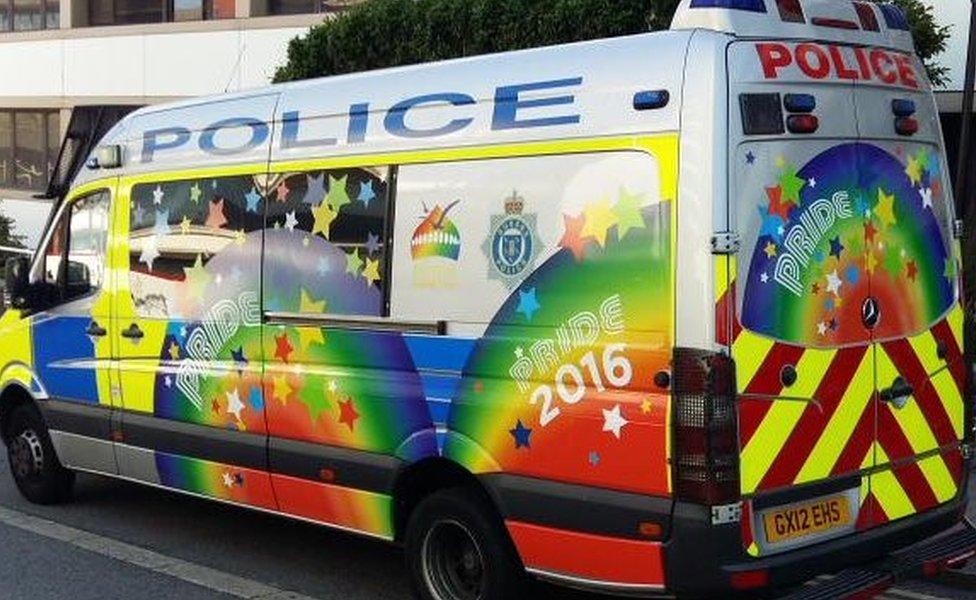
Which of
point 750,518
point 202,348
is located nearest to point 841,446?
point 750,518

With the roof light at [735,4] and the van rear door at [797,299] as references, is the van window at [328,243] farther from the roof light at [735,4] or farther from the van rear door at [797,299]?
the van rear door at [797,299]

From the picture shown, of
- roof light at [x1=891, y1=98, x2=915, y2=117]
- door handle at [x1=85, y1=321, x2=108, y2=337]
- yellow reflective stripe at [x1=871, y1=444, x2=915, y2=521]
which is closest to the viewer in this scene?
yellow reflective stripe at [x1=871, y1=444, x2=915, y2=521]

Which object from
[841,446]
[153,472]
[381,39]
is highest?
[381,39]

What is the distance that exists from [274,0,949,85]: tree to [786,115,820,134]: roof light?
6671 millimetres

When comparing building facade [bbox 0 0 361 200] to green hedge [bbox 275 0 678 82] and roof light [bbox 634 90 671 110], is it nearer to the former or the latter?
green hedge [bbox 275 0 678 82]

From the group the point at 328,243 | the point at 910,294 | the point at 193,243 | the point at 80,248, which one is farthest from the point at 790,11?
the point at 80,248

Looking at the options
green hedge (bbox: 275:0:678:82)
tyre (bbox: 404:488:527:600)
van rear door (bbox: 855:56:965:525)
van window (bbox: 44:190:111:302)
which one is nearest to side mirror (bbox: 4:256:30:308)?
van window (bbox: 44:190:111:302)

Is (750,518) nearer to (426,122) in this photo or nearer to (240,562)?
(426,122)

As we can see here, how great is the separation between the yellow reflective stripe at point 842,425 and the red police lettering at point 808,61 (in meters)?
1.06

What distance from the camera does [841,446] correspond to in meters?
4.48

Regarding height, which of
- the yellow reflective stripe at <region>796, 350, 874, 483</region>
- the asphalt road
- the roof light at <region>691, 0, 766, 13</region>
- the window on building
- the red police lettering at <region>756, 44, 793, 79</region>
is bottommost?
the asphalt road

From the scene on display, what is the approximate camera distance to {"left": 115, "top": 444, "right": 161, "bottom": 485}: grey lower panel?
256 inches

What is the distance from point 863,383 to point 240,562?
3345 millimetres

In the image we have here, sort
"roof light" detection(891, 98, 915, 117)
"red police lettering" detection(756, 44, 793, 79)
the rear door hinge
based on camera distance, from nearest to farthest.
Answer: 1. the rear door hinge
2. "red police lettering" detection(756, 44, 793, 79)
3. "roof light" detection(891, 98, 915, 117)
